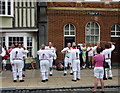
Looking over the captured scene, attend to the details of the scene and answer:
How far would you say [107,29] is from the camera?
17.1 meters

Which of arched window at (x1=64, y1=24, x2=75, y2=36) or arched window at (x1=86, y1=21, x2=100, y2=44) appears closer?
arched window at (x1=64, y1=24, x2=75, y2=36)

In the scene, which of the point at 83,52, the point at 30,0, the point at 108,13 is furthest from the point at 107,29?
the point at 30,0

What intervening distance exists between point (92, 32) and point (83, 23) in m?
1.03

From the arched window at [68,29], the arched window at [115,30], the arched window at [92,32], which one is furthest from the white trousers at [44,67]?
the arched window at [115,30]

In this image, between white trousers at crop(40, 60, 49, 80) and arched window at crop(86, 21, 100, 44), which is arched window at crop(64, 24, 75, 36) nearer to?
arched window at crop(86, 21, 100, 44)

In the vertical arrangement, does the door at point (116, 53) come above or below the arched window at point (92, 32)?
below

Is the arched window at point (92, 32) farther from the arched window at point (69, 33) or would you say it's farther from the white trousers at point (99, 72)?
the white trousers at point (99, 72)

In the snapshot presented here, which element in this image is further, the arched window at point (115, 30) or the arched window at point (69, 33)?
the arched window at point (115, 30)

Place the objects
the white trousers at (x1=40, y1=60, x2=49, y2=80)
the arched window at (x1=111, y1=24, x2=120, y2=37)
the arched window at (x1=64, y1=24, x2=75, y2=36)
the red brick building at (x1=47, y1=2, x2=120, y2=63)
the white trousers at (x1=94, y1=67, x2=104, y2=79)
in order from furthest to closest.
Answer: the arched window at (x1=111, y1=24, x2=120, y2=37)
the arched window at (x1=64, y1=24, x2=75, y2=36)
the red brick building at (x1=47, y1=2, x2=120, y2=63)
the white trousers at (x1=40, y1=60, x2=49, y2=80)
the white trousers at (x1=94, y1=67, x2=104, y2=79)

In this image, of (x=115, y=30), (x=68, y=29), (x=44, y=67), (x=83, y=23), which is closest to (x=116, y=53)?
(x=115, y=30)

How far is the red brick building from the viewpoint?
16609mm

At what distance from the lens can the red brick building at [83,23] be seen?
16609mm

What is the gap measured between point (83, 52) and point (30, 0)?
5.25 metres

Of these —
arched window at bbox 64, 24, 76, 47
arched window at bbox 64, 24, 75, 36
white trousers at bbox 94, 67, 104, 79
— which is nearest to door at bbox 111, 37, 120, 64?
arched window at bbox 64, 24, 76, 47
